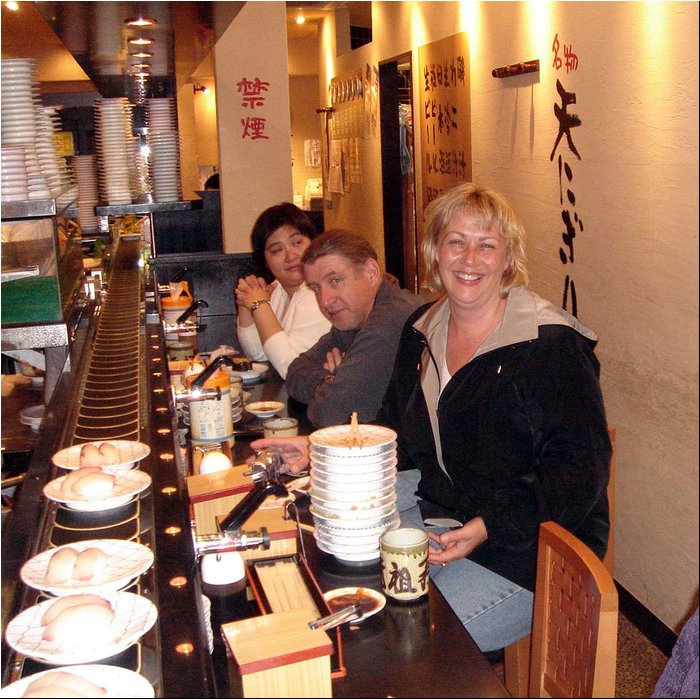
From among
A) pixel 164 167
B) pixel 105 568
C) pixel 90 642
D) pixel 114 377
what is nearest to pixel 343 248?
pixel 114 377

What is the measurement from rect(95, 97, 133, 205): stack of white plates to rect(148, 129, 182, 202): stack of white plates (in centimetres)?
42

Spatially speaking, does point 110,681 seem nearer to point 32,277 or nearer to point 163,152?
point 32,277

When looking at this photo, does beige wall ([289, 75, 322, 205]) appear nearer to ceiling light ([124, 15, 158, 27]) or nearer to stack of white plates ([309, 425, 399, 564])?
ceiling light ([124, 15, 158, 27])

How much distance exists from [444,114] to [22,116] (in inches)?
136

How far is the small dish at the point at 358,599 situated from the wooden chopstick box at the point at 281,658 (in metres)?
0.29

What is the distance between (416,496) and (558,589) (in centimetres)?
71

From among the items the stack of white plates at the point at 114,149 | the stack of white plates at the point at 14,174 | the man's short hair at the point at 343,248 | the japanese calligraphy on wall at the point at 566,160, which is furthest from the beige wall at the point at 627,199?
the stack of white plates at the point at 114,149

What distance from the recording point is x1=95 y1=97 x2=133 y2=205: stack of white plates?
15.2 ft

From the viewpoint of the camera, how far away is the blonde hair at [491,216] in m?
2.05

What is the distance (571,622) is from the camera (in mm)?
1483

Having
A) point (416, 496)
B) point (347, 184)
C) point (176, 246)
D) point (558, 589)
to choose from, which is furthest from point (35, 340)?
point (347, 184)

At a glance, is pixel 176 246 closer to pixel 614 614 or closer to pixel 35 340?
pixel 35 340

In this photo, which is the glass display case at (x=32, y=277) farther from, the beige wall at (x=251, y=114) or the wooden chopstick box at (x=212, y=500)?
the beige wall at (x=251, y=114)

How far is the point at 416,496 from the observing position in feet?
7.33
